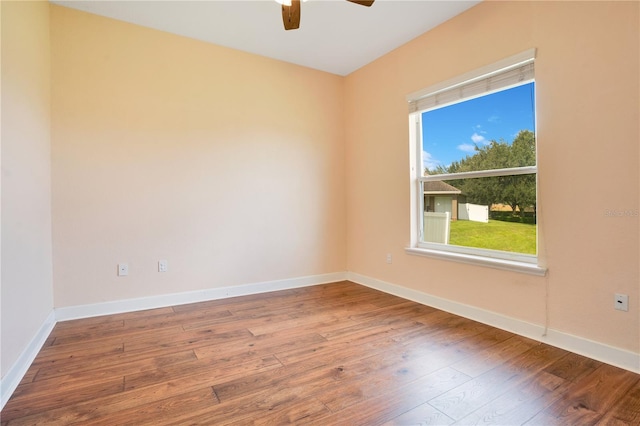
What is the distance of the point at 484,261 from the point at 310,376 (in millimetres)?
1750

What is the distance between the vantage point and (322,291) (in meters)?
3.75

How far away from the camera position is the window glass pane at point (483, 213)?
2.56 m

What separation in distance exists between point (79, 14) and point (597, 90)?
4075 millimetres

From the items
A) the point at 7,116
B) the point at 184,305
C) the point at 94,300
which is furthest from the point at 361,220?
the point at 7,116

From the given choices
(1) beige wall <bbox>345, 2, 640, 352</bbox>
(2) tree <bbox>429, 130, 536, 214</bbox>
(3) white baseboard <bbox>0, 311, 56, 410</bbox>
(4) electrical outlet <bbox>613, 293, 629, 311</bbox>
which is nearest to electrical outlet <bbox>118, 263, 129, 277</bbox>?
(3) white baseboard <bbox>0, 311, 56, 410</bbox>

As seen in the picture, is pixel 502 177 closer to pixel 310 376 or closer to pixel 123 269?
pixel 310 376

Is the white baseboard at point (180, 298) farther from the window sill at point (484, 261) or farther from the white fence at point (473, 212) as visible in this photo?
the white fence at point (473, 212)

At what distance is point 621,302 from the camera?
Result: 1971 millimetres

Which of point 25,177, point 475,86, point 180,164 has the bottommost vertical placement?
point 25,177

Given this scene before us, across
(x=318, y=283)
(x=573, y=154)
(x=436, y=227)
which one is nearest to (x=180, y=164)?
(x=318, y=283)

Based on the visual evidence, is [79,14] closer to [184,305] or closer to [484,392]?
[184,305]

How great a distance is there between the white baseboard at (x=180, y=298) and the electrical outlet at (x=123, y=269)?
0.81 ft

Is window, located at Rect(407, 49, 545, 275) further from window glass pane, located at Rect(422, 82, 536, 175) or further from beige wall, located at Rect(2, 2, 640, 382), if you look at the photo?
beige wall, located at Rect(2, 2, 640, 382)

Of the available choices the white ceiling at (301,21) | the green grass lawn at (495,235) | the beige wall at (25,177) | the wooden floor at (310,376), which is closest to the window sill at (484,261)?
the green grass lawn at (495,235)
